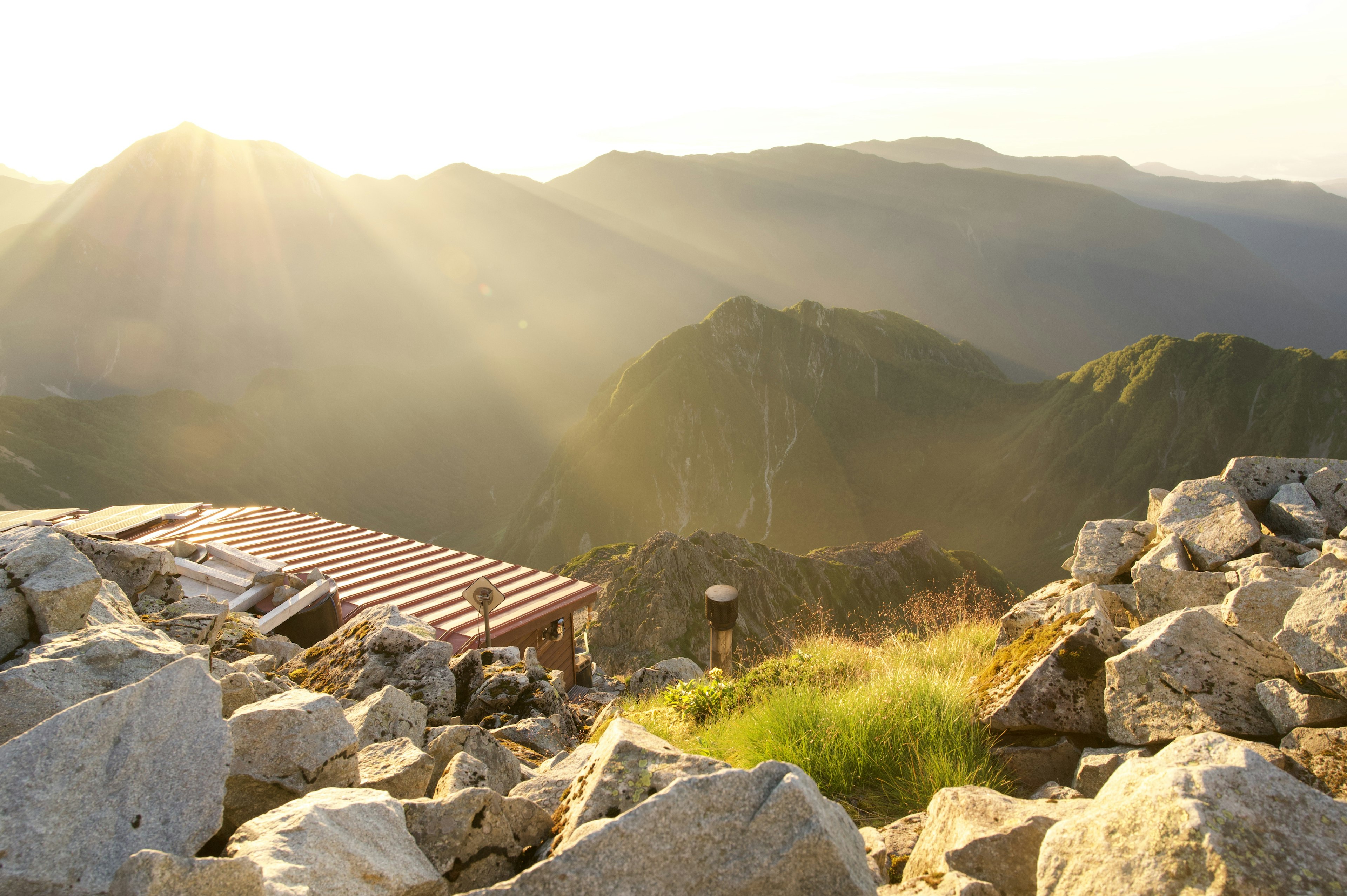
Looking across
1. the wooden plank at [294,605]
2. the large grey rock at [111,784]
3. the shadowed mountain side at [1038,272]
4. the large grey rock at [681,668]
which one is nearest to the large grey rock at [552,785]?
the large grey rock at [111,784]

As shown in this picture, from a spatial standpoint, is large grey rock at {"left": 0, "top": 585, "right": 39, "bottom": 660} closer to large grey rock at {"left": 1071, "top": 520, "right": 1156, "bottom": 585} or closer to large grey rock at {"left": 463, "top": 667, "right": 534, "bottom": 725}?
large grey rock at {"left": 463, "top": 667, "right": 534, "bottom": 725}

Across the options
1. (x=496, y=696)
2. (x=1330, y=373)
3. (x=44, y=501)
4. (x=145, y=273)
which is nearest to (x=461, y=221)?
(x=145, y=273)

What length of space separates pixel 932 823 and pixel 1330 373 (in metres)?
73.3

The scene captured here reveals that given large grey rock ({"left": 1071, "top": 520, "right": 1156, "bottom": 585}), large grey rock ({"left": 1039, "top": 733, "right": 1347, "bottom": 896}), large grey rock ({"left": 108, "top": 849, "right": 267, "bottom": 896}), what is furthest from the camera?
large grey rock ({"left": 1071, "top": 520, "right": 1156, "bottom": 585})

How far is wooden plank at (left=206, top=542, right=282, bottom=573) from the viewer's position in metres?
10.5

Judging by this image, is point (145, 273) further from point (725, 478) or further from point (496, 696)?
point (496, 696)

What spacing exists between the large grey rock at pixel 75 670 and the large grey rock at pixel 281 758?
0.56 metres

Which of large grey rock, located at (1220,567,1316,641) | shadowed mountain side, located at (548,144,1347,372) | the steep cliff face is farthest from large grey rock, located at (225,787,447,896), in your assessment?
shadowed mountain side, located at (548,144,1347,372)

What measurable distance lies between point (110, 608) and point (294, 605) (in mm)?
4694

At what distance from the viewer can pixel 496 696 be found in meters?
6.73

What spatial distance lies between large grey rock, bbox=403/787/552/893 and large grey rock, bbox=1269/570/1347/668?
14.7ft

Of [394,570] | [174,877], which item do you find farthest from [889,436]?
[174,877]

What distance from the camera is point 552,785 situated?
11.8ft

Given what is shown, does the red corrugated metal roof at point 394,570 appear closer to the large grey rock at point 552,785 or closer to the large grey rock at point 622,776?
the large grey rock at point 552,785
